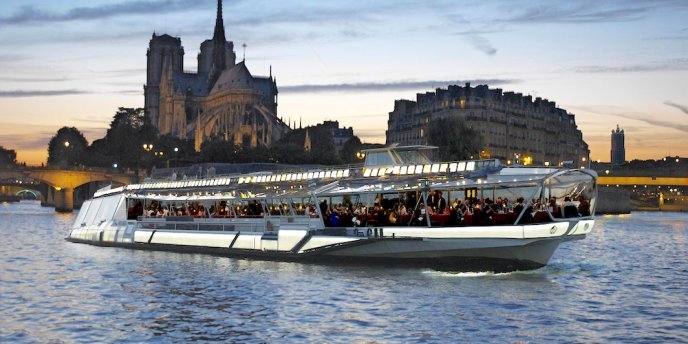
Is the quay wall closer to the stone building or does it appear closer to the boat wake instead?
the stone building

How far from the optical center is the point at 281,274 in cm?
4097

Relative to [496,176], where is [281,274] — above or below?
below

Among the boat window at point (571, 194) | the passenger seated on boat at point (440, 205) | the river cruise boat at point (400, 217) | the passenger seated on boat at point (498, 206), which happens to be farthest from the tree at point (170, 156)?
the boat window at point (571, 194)

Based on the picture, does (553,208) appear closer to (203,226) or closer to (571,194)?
(571,194)

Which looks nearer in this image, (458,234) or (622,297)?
(622,297)

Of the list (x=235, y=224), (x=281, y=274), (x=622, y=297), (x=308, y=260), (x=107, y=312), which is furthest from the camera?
(x=235, y=224)

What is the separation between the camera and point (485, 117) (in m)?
173

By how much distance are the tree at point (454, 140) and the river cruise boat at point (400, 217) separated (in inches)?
2962

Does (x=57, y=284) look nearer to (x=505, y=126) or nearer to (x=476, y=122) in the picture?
(x=476, y=122)

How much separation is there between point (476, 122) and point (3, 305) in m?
144

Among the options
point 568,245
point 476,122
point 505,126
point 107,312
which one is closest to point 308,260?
point 107,312

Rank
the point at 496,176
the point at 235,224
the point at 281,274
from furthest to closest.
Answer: the point at 235,224 → the point at 281,274 → the point at 496,176

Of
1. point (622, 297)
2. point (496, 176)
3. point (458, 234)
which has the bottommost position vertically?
point (622, 297)

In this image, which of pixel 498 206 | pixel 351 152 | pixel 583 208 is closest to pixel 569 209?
pixel 583 208
